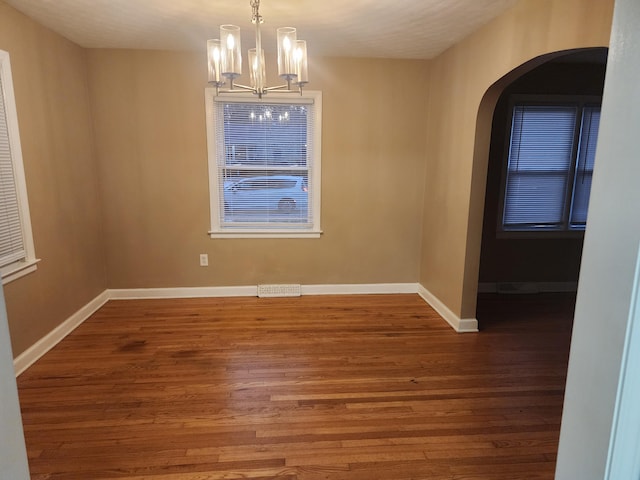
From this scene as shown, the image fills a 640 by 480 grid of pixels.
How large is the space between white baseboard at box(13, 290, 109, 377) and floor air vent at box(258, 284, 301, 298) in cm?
162

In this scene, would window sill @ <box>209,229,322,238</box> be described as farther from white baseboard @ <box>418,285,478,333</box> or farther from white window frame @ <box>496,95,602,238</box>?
white window frame @ <box>496,95,602,238</box>

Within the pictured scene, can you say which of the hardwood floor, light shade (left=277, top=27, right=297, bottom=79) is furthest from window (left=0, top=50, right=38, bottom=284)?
light shade (left=277, top=27, right=297, bottom=79)

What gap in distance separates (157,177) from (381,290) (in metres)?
2.68

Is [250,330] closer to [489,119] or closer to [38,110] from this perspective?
[38,110]

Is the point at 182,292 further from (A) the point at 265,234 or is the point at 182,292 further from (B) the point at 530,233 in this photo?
(B) the point at 530,233

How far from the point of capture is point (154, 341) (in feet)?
10.5

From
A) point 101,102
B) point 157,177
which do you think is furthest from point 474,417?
point 101,102

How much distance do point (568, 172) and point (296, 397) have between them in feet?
12.7

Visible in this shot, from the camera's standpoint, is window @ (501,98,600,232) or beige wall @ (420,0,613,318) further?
window @ (501,98,600,232)

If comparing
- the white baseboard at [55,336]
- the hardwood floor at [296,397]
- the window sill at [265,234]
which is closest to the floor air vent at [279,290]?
the hardwood floor at [296,397]

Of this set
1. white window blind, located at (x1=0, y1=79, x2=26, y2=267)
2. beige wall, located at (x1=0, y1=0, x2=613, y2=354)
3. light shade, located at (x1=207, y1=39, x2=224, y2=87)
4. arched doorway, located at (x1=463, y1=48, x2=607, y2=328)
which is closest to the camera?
light shade, located at (x1=207, y1=39, x2=224, y2=87)

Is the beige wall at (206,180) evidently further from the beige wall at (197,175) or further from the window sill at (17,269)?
the window sill at (17,269)

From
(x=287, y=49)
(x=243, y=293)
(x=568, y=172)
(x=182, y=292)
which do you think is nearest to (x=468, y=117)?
(x=287, y=49)

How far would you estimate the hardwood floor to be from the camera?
193 cm
